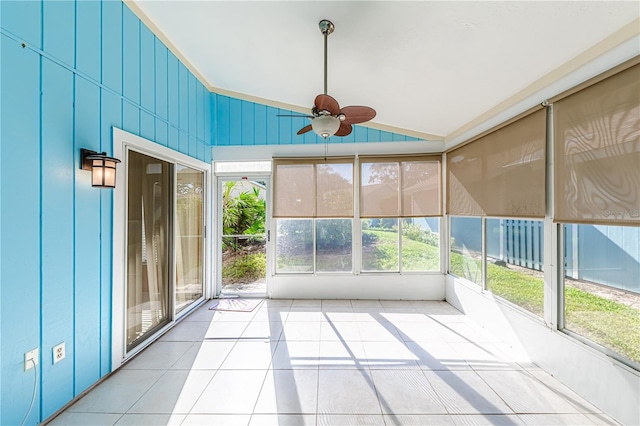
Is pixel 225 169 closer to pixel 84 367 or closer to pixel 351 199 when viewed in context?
pixel 351 199

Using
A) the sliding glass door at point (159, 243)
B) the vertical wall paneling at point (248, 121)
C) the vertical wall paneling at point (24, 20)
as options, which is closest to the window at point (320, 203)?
the vertical wall paneling at point (248, 121)

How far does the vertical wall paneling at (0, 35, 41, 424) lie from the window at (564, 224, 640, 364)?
416 centimetres

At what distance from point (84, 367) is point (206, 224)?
246 centimetres

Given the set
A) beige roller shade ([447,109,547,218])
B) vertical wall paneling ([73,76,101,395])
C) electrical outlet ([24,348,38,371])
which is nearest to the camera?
electrical outlet ([24,348,38,371])

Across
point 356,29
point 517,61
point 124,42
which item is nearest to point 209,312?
point 124,42

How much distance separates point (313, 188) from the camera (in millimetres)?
4379

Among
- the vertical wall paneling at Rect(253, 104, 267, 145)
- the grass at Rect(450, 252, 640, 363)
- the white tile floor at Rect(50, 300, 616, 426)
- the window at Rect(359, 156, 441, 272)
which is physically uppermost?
the vertical wall paneling at Rect(253, 104, 267, 145)

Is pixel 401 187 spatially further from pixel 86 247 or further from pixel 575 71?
pixel 86 247

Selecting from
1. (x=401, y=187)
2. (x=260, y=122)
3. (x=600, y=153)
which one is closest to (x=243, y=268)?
(x=260, y=122)

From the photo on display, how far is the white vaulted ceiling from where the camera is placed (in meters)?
1.88

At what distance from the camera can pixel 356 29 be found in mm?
2332

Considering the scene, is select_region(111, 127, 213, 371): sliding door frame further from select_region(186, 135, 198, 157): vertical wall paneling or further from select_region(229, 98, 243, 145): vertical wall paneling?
select_region(229, 98, 243, 145): vertical wall paneling

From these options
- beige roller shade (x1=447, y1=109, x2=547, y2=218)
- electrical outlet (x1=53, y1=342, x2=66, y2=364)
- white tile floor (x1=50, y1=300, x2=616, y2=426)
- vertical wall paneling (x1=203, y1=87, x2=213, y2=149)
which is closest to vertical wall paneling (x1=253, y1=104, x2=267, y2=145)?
vertical wall paneling (x1=203, y1=87, x2=213, y2=149)

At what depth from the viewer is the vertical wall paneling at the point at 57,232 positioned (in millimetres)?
1799
